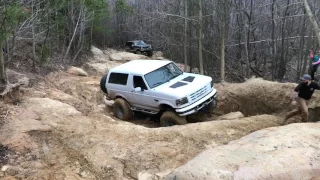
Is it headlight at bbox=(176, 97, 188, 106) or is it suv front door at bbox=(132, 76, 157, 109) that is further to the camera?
suv front door at bbox=(132, 76, 157, 109)

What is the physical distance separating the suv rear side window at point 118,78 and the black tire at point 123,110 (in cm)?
59

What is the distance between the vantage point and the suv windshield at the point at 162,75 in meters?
10.3

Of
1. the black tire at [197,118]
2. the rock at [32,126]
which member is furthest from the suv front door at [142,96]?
the rock at [32,126]

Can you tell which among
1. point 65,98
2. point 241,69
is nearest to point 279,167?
point 65,98

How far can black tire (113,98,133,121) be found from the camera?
1110cm

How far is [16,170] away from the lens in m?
6.57

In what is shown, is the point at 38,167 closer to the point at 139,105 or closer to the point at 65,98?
the point at 139,105

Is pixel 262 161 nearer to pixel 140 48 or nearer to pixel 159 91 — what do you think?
pixel 159 91

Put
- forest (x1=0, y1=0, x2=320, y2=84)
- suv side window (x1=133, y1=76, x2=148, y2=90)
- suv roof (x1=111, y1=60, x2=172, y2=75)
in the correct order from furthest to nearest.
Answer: forest (x1=0, y1=0, x2=320, y2=84)
suv roof (x1=111, y1=60, x2=172, y2=75)
suv side window (x1=133, y1=76, x2=148, y2=90)

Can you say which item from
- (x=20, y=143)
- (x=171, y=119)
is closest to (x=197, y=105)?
(x=171, y=119)

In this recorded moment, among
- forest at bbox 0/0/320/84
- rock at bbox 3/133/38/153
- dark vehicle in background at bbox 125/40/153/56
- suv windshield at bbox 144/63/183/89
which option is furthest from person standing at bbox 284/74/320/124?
dark vehicle in background at bbox 125/40/153/56

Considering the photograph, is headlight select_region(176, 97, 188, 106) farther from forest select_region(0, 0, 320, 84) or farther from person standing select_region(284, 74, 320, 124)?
forest select_region(0, 0, 320, 84)

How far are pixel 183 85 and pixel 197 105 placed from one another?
2.34 ft

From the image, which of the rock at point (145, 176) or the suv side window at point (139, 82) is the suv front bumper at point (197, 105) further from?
the rock at point (145, 176)
